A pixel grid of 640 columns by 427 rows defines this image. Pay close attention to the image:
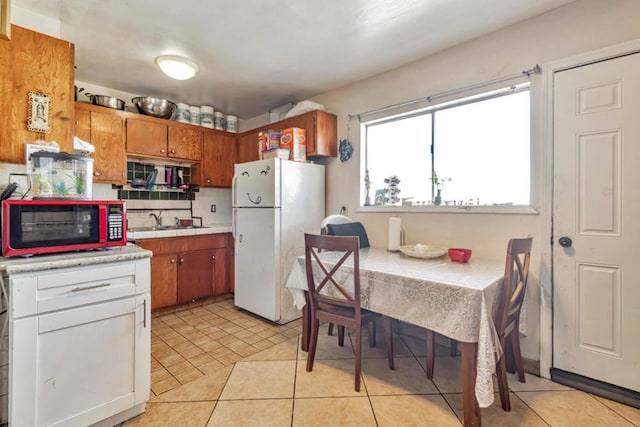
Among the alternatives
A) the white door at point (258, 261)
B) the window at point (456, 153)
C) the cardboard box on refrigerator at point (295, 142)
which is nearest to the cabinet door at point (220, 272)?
the white door at point (258, 261)

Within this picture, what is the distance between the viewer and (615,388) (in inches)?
73.9

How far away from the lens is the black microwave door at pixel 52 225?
1.50 meters

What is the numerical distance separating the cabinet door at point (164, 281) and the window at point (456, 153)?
2245 millimetres

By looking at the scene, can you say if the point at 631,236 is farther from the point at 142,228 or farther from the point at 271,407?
the point at 142,228

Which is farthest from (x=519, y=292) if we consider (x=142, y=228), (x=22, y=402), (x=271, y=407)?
(x=142, y=228)

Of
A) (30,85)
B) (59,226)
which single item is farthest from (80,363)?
(30,85)

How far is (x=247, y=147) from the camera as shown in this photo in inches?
165

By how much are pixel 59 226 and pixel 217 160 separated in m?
2.61

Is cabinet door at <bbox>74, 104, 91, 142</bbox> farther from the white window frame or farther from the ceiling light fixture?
the white window frame

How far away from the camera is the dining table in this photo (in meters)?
1.49

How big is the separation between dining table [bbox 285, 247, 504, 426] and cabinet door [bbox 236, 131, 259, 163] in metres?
2.35

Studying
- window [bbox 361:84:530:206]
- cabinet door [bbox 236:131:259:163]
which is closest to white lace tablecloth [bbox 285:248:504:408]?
window [bbox 361:84:530:206]

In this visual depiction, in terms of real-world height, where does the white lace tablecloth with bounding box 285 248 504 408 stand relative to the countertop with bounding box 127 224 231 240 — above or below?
below

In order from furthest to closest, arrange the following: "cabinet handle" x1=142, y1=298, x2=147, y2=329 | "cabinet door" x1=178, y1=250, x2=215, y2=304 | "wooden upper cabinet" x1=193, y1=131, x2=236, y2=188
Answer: "wooden upper cabinet" x1=193, y1=131, x2=236, y2=188 → "cabinet door" x1=178, y1=250, x2=215, y2=304 → "cabinet handle" x1=142, y1=298, x2=147, y2=329
